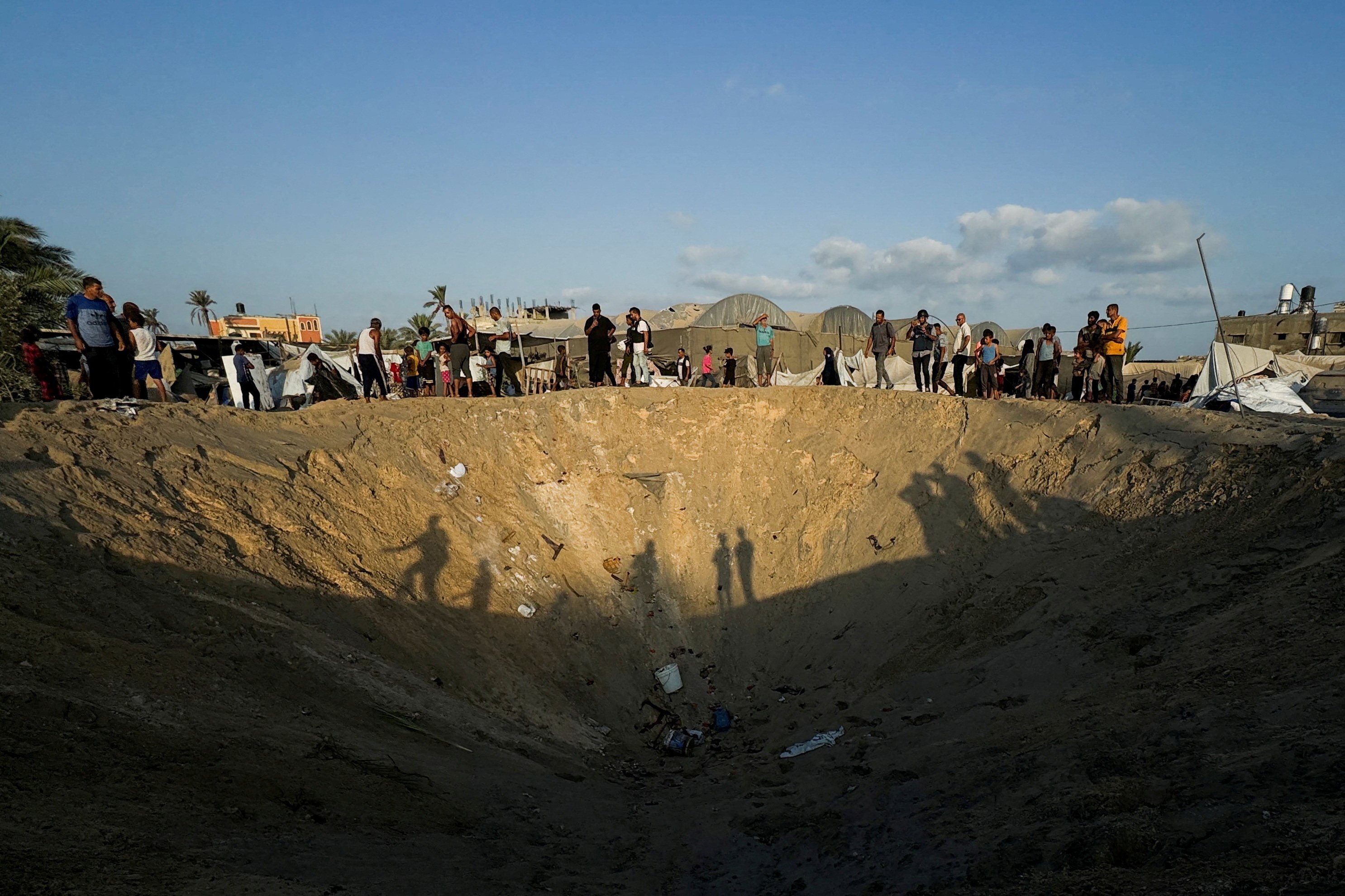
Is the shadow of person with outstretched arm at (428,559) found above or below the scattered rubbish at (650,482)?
below

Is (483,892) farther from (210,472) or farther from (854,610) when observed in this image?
(854,610)

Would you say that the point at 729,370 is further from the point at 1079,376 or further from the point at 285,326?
the point at 285,326

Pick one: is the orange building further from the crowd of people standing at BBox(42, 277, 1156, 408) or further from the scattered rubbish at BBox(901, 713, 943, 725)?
the scattered rubbish at BBox(901, 713, 943, 725)

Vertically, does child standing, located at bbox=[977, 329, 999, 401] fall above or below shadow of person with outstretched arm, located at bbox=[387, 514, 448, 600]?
above

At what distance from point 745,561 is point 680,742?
377cm

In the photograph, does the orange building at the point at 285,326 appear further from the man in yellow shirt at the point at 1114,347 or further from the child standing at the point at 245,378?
the man in yellow shirt at the point at 1114,347

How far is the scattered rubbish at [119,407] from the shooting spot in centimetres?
839

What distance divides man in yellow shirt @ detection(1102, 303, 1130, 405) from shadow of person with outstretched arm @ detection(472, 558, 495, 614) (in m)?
10.1

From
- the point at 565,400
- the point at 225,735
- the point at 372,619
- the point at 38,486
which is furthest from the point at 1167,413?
the point at 38,486

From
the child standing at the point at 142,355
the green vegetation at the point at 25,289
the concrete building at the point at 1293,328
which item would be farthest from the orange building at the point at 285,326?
the concrete building at the point at 1293,328

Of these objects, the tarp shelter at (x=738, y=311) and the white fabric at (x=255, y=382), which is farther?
the tarp shelter at (x=738, y=311)

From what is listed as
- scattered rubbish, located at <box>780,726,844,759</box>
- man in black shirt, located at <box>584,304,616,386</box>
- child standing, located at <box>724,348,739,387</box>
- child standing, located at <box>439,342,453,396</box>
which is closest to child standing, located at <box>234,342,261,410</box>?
child standing, located at <box>439,342,453,396</box>

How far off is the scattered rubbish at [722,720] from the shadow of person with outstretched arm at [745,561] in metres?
2.29

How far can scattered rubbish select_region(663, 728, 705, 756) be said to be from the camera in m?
8.45
